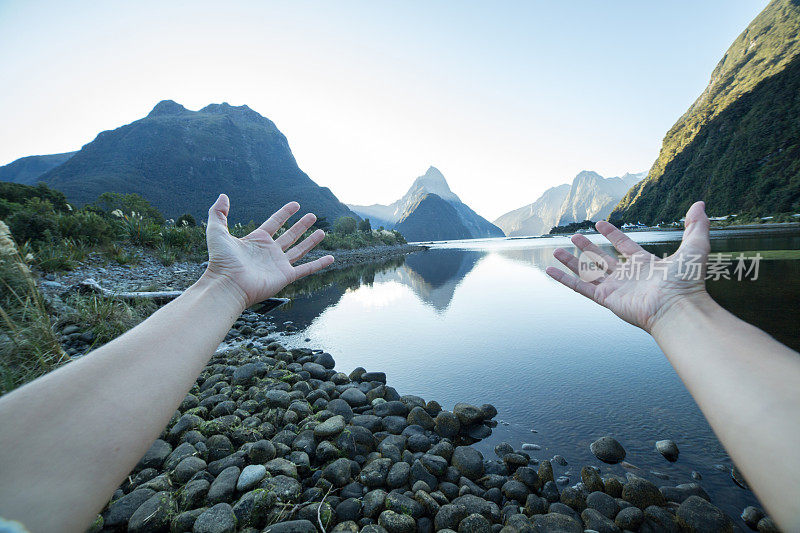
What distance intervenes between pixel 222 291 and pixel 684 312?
7.47ft

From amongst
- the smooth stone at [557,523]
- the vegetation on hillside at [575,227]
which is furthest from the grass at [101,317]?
the vegetation on hillside at [575,227]

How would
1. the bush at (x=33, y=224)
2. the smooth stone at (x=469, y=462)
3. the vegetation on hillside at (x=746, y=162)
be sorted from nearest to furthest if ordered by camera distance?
the smooth stone at (x=469, y=462), the bush at (x=33, y=224), the vegetation on hillside at (x=746, y=162)

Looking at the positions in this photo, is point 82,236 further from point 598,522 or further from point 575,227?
point 575,227

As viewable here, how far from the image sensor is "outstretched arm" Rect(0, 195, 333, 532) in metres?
0.75

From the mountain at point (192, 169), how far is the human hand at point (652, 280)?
64518 millimetres

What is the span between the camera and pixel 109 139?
8450cm

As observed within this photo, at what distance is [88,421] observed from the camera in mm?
896

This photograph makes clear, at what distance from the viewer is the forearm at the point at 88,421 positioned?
750 mm

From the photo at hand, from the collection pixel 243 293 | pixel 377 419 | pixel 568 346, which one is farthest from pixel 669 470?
pixel 243 293

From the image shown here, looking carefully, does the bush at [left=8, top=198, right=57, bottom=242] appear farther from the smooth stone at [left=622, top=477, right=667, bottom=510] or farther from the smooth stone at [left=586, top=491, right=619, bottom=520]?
the smooth stone at [left=622, top=477, right=667, bottom=510]

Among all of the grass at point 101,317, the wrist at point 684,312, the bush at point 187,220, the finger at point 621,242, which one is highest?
the bush at point 187,220

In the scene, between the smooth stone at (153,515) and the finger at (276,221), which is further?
the finger at (276,221)

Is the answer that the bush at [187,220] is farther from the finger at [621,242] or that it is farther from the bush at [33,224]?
the finger at [621,242]

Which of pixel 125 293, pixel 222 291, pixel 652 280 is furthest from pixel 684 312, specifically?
pixel 125 293
